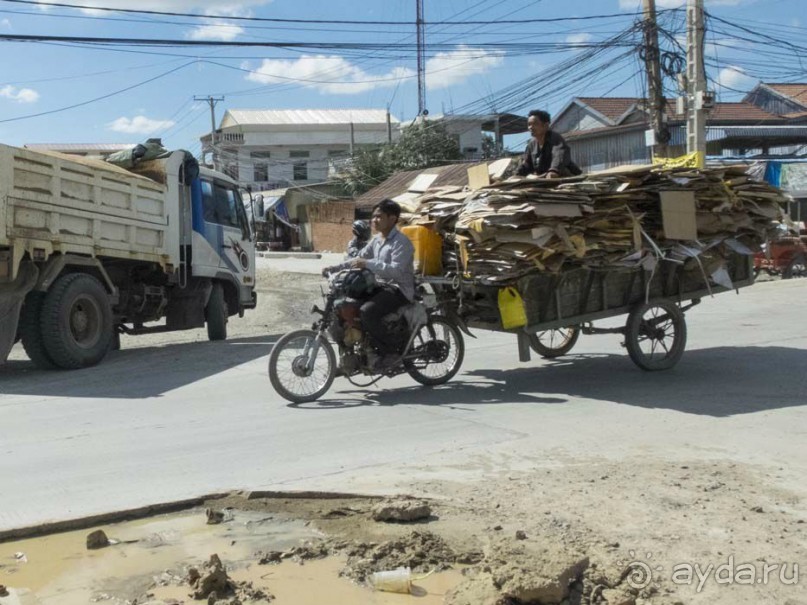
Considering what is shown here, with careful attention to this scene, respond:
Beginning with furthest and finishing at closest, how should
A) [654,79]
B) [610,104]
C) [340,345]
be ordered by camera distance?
[610,104] → [654,79] → [340,345]

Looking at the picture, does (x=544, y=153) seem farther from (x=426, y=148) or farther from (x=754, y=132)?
(x=426, y=148)

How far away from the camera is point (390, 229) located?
26.1 ft

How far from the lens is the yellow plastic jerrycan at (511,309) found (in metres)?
7.79

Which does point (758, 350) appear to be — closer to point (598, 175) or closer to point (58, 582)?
point (598, 175)

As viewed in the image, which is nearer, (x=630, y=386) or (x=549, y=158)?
(x=630, y=386)

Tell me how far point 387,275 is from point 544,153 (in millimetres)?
2161

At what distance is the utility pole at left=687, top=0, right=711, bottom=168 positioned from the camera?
755 inches

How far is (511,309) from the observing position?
7.82m

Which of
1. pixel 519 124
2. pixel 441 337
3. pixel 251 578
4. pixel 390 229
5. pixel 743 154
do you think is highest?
pixel 519 124

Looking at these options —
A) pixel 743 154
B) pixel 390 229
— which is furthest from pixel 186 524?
pixel 743 154

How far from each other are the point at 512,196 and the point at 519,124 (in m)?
43.7

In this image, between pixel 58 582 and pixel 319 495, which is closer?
pixel 58 582

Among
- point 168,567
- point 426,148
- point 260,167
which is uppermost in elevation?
point 260,167

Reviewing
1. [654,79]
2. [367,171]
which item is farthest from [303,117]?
[654,79]
